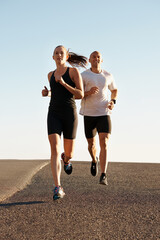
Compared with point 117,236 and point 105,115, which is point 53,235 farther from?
point 105,115

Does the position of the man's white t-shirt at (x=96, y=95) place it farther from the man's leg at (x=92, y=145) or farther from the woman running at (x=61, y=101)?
the woman running at (x=61, y=101)

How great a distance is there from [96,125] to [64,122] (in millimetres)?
1244

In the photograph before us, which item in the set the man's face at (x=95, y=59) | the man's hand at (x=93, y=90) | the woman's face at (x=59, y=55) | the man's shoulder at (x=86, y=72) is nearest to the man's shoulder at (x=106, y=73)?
the man's face at (x=95, y=59)

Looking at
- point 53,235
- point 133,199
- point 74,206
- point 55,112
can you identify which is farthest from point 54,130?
point 53,235

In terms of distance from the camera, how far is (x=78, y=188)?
7.20 metres

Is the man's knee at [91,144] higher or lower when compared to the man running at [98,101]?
lower

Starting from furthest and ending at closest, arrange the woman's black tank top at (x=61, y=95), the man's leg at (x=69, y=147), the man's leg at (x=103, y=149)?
the man's leg at (x=103, y=149), the man's leg at (x=69, y=147), the woman's black tank top at (x=61, y=95)

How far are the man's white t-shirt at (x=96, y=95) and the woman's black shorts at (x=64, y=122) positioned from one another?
87cm

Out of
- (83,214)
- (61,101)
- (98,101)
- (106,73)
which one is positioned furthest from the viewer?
(106,73)

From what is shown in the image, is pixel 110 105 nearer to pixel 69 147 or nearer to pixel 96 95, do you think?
pixel 96 95

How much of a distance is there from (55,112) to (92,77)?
1281 millimetres

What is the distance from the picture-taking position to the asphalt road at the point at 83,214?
Answer: 153 inches

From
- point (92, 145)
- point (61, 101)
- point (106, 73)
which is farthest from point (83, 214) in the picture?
point (106, 73)

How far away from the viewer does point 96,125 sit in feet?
22.9
